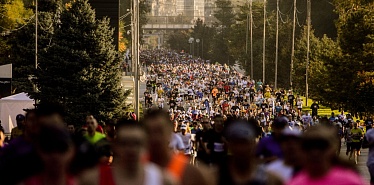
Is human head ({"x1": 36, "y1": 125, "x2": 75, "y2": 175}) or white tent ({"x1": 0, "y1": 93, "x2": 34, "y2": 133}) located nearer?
human head ({"x1": 36, "y1": 125, "x2": 75, "y2": 175})

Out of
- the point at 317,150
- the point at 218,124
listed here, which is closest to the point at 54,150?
the point at 317,150

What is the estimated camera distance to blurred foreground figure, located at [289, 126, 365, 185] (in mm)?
7242

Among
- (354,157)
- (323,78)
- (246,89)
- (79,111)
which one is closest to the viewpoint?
(354,157)

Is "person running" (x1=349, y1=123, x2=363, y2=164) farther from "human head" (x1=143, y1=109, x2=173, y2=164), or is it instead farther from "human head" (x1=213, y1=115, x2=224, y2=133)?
"human head" (x1=143, y1=109, x2=173, y2=164)

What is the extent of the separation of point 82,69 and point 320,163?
35.6 meters

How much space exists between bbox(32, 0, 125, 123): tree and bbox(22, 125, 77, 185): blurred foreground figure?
3448 centimetres

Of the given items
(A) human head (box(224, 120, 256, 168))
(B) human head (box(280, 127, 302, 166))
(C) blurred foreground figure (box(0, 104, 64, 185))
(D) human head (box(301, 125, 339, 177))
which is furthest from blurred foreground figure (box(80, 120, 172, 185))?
(B) human head (box(280, 127, 302, 166))

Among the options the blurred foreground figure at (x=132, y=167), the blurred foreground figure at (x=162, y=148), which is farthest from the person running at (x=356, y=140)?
the blurred foreground figure at (x=132, y=167)

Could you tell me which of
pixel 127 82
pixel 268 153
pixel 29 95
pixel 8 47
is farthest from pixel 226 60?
pixel 268 153

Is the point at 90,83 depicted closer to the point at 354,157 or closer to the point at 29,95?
the point at 29,95

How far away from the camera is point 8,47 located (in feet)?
232

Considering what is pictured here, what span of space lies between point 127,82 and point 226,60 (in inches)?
3645

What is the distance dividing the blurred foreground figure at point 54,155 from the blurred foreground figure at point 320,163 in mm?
1644

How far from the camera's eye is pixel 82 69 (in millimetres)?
42500
